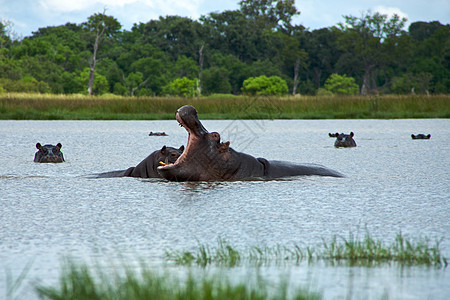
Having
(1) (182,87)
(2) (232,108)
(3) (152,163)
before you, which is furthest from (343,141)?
(1) (182,87)

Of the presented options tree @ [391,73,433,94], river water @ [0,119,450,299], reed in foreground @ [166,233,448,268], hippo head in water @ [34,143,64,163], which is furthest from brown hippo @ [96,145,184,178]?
tree @ [391,73,433,94]

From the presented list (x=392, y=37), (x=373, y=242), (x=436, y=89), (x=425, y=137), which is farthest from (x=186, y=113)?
(x=392, y=37)

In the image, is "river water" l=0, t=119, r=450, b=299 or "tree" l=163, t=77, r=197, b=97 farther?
"tree" l=163, t=77, r=197, b=97

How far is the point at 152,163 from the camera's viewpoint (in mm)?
5855

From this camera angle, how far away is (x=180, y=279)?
2504 mm

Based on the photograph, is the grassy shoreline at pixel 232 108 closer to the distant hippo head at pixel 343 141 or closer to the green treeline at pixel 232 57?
the distant hippo head at pixel 343 141

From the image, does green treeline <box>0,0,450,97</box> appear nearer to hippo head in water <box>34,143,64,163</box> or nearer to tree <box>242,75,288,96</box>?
tree <box>242,75,288,96</box>

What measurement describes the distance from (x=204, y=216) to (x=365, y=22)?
66.0m

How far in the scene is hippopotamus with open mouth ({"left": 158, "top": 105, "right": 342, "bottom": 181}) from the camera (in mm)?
5156

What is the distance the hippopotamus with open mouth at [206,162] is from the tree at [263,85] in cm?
4714

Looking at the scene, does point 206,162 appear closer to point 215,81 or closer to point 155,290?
point 155,290

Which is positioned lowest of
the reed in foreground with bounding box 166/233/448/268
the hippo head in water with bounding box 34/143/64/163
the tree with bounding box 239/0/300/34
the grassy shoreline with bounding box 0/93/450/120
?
the reed in foreground with bounding box 166/233/448/268

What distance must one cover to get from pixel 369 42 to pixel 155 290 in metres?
64.7

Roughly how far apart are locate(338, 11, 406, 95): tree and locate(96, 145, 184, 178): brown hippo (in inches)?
2322
